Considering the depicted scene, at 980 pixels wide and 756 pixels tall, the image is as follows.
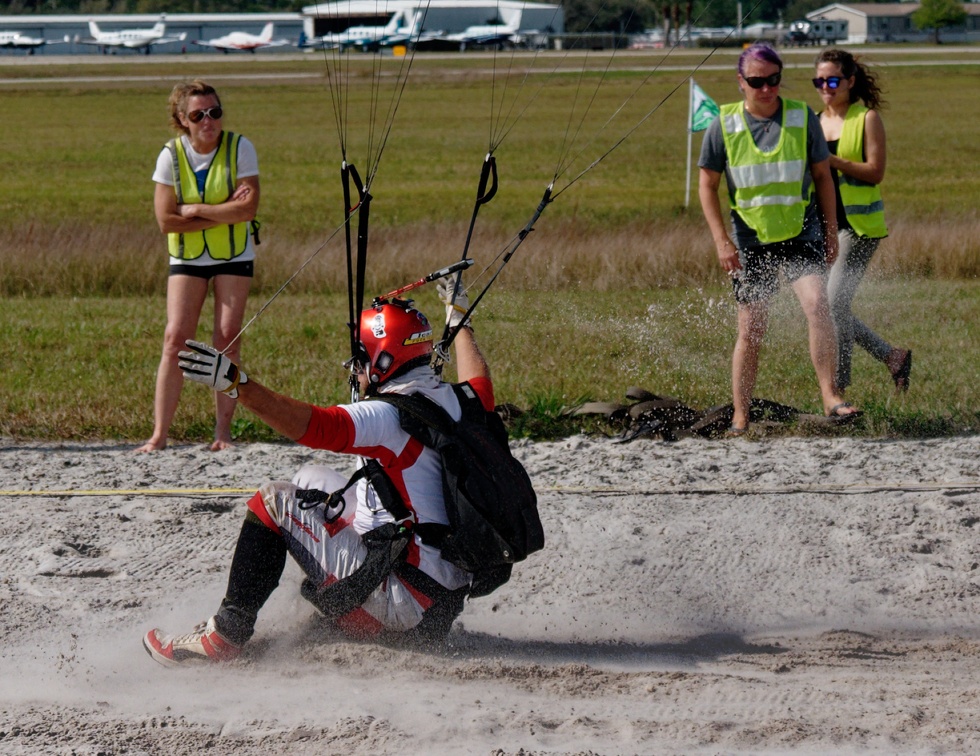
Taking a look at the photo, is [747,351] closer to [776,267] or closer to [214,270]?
[776,267]

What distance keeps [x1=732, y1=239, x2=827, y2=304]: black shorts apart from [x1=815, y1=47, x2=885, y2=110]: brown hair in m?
1.13

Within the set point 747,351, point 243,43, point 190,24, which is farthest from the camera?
point 190,24

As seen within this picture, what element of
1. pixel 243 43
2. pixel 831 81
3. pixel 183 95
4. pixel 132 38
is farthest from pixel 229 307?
pixel 132 38

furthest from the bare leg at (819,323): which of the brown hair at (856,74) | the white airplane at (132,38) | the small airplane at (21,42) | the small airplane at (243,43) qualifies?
the small airplane at (21,42)

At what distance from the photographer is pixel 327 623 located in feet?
15.0

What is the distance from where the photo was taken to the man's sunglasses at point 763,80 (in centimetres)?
661

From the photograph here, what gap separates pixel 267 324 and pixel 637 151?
26313 mm

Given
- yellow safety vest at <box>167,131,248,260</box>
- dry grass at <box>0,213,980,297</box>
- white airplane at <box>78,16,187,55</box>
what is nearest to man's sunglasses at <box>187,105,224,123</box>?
yellow safety vest at <box>167,131,248,260</box>

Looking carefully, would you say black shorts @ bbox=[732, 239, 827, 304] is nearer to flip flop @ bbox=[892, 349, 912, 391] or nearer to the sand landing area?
the sand landing area

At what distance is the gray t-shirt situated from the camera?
6781 mm

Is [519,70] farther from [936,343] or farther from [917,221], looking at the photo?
[936,343]

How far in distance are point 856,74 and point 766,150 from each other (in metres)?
1.08

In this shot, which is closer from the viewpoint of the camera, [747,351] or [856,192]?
[747,351]

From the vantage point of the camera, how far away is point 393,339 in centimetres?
407
